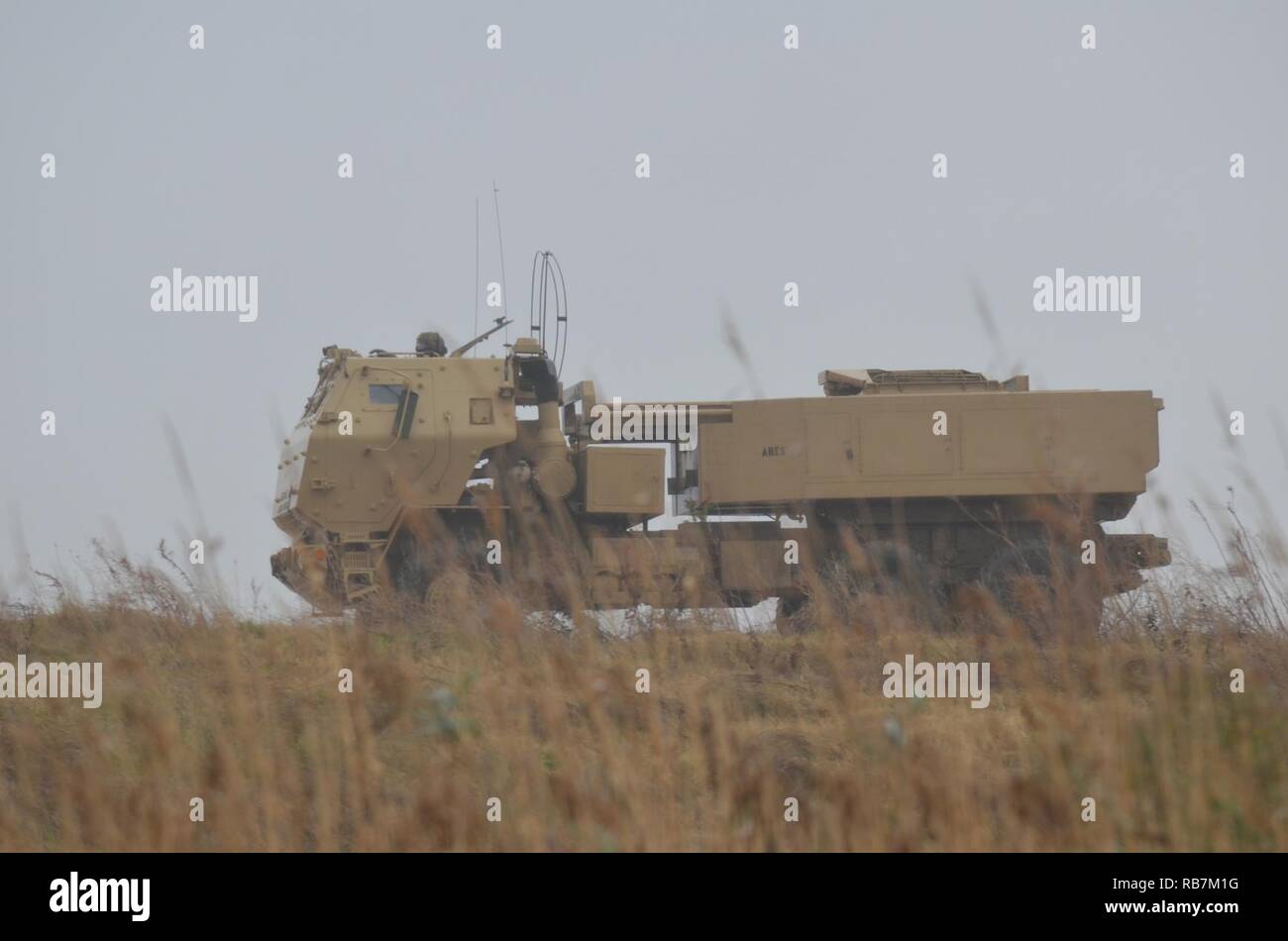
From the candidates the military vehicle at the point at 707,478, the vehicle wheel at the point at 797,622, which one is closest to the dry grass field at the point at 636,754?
the vehicle wheel at the point at 797,622

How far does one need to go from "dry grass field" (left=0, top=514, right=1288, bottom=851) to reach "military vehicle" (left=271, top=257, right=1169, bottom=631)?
527 cm

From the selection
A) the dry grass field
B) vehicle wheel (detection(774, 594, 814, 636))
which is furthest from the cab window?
the dry grass field

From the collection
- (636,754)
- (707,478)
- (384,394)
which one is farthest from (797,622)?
(636,754)

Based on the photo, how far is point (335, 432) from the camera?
45.1 feet

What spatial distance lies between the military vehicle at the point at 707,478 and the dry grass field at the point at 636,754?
5.27 metres

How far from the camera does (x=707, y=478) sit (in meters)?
14.3

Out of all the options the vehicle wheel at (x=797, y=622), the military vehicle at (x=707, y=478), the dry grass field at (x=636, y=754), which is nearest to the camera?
the dry grass field at (x=636, y=754)

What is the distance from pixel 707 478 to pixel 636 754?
30.4ft

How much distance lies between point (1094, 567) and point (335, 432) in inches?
264

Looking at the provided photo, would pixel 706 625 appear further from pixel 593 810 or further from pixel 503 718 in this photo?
pixel 593 810

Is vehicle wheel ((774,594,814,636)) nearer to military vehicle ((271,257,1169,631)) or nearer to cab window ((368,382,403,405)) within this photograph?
military vehicle ((271,257,1169,631))

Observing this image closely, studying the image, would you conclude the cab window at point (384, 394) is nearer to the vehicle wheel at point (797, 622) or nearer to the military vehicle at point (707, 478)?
the military vehicle at point (707, 478)

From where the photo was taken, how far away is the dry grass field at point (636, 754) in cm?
455

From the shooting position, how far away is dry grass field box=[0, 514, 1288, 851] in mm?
4547
